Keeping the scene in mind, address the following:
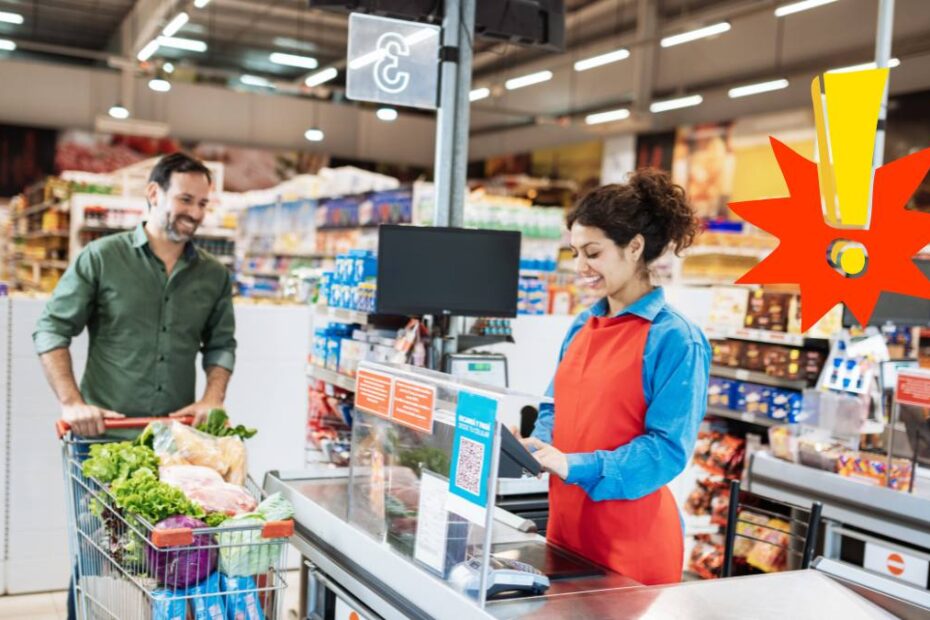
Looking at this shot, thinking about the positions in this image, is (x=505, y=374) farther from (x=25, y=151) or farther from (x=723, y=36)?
(x=25, y=151)

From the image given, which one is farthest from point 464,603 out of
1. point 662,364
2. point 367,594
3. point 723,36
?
point 723,36

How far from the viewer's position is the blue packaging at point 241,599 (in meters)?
1.98

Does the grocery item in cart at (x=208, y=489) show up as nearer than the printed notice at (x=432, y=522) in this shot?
No

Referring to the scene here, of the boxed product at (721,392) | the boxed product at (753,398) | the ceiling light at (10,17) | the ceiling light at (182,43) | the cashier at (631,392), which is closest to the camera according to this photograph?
the cashier at (631,392)

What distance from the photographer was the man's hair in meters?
3.18

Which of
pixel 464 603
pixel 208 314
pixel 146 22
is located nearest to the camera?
pixel 464 603

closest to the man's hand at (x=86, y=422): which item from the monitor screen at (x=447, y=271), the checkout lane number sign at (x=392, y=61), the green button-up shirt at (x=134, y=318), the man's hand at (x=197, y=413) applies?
the man's hand at (x=197, y=413)

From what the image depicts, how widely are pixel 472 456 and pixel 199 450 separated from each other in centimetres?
101

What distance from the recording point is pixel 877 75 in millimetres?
1832

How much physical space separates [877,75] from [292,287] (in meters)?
5.14

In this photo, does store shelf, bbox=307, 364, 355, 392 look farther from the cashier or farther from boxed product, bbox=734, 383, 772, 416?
boxed product, bbox=734, 383, 772, 416

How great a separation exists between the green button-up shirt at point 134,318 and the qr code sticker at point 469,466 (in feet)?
6.14

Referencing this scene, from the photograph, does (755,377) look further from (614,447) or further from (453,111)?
(614,447)

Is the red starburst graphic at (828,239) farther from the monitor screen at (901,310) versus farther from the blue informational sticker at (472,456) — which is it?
the monitor screen at (901,310)
